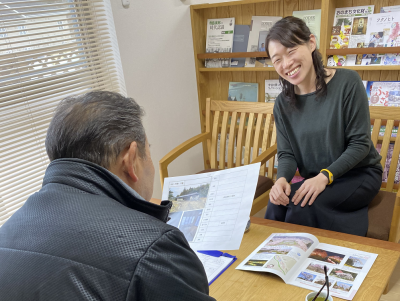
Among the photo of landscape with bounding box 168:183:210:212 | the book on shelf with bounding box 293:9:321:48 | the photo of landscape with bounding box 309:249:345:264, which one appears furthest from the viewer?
the book on shelf with bounding box 293:9:321:48

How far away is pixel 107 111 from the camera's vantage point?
790mm

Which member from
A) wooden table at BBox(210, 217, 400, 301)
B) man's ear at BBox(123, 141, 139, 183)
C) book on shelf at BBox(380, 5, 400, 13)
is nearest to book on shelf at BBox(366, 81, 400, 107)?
book on shelf at BBox(380, 5, 400, 13)

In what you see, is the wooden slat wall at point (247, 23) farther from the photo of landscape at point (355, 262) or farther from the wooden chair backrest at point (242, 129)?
the photo of landscape at point (355, 262)

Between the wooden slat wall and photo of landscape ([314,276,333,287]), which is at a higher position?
the wooden slat wall

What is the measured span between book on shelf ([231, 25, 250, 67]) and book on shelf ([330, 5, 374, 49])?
685 millimetres

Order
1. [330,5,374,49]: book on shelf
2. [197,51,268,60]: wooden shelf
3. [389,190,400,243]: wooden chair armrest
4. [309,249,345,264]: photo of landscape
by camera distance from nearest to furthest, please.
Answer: [309,249,345,264]: photo of landscape → [389,190,400,243]: wooden chair armrest → [330,5,374,49]: book on shelf → [197,51,268,60]: wooden shelf

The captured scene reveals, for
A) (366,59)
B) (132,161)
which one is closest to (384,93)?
(366,59)

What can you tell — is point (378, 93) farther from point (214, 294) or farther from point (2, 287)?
point (2, 287)

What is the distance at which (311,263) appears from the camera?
109 centimetres

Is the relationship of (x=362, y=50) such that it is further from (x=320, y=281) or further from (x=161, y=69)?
(x=320, y=281)

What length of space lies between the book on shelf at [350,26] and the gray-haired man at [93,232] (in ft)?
6.97

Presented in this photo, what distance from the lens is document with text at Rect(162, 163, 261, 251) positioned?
121 centimetres

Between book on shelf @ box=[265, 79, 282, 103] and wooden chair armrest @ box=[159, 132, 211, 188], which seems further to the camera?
book on shelf @ box=[265, 79, 282, 103]

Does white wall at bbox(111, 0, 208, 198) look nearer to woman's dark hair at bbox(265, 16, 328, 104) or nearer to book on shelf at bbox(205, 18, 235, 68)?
book on shelf at bbox(205, 18, 235, 68)
